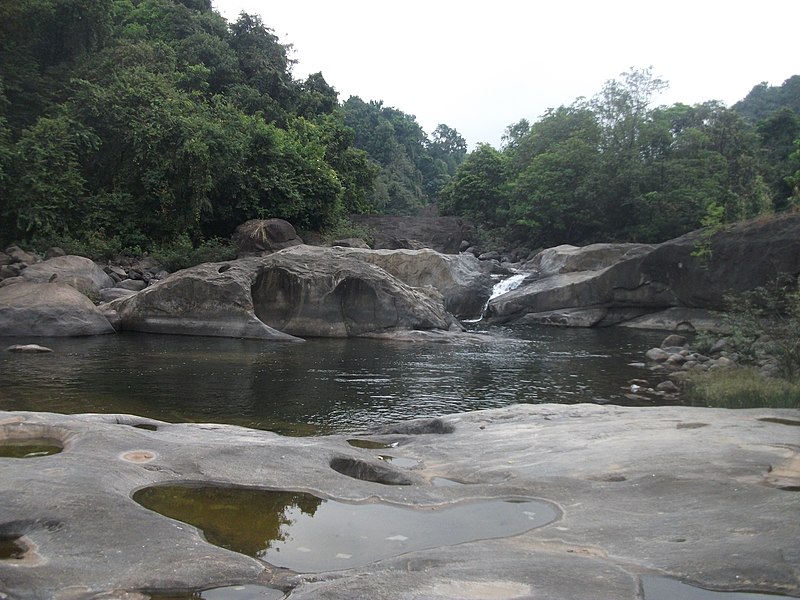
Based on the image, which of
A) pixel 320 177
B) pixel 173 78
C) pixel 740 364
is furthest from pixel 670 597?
pixel 173 78

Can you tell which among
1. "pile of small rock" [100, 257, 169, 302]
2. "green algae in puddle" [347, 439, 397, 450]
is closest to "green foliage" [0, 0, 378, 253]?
"pile of small rock" [100, 257, 169, 302]

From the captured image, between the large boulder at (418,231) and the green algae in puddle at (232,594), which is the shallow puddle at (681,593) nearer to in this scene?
the green algae in puddle at (232,594)

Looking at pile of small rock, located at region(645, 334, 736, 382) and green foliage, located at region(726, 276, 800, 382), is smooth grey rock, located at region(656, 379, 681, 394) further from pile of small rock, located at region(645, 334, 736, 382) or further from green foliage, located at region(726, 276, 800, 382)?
green foliage, located at region(726, 276, 800, 382)

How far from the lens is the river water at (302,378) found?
41.7 feet

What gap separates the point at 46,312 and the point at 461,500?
17632 mm

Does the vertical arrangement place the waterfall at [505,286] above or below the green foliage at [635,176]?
below

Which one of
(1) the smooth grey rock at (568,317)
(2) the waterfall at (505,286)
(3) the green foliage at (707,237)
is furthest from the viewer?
(2) the waterfall at (505,286)

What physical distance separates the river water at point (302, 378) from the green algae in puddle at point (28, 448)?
432cm

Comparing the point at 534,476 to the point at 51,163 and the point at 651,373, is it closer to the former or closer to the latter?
the point at 651,373

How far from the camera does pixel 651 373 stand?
1750 cm

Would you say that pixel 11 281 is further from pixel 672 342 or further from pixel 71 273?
pixel 672 342

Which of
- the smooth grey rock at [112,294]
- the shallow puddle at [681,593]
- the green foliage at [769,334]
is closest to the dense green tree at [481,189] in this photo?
the smooth grey rock at [112,294]

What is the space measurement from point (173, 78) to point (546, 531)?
36673 millimetres

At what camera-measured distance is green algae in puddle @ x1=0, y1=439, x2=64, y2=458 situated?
22.7 ft
